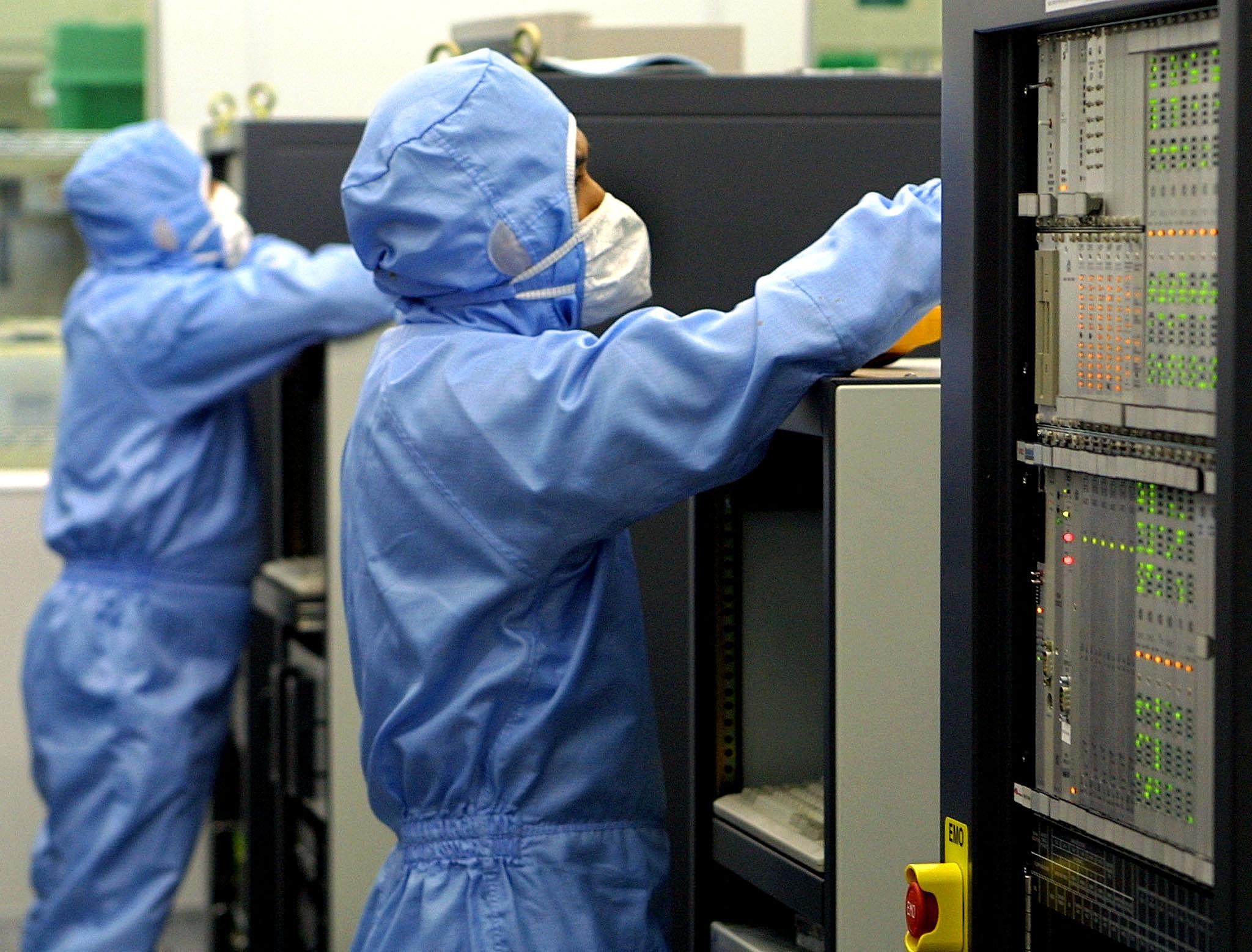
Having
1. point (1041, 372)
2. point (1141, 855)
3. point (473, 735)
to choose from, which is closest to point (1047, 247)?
point (1041, 372)

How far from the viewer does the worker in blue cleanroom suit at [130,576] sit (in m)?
2.83

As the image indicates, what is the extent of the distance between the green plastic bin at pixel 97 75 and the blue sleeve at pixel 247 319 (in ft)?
3.54

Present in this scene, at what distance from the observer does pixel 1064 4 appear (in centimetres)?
105

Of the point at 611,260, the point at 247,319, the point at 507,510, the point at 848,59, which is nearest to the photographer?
the point at 507,510

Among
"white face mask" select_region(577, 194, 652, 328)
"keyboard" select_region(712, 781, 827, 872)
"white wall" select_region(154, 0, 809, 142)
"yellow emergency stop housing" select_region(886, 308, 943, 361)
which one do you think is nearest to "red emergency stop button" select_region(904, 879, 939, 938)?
"keyboard" select_region(712, 781, 827, 872)

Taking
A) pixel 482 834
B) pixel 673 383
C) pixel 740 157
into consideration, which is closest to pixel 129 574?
pixel 740 157

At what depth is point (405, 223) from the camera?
1522 millimetres

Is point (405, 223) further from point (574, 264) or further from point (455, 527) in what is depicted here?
point (455, 527)

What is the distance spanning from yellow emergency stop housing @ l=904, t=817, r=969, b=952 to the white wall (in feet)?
8.99

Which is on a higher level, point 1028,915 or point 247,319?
point 247,319

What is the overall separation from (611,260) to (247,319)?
1.19m

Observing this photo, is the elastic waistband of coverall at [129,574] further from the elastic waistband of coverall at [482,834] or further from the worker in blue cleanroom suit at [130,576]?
the elastic waistband of coverall at [482,834]

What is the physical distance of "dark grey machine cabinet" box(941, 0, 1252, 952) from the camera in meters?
0.93

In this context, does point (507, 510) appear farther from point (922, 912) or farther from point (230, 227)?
point (230, 227)
